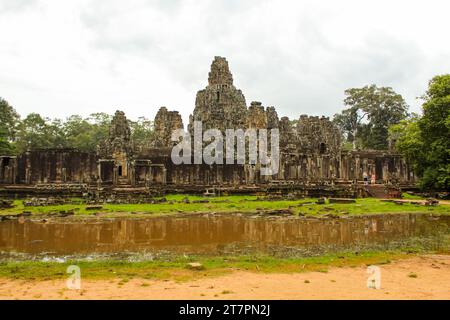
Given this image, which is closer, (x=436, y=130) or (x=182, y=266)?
(x=182, y=266)

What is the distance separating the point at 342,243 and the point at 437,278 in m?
4.64

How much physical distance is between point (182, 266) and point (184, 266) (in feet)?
0.19

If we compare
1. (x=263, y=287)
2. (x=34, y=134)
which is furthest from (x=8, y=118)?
(x=263, y=287)

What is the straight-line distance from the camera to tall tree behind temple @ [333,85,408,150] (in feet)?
205

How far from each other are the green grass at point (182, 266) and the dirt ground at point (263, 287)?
0.44 meters

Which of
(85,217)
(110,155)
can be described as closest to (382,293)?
(85,217)

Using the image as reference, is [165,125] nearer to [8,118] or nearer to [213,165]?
[213,165]

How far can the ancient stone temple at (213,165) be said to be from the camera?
32875 millimetres

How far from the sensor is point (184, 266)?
32.0 ft

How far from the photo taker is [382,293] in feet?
24.1

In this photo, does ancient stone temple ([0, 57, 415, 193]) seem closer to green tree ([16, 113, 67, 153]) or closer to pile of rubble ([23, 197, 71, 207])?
pile of rubble ([23, 197, 71, 207])

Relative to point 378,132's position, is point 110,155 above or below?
below

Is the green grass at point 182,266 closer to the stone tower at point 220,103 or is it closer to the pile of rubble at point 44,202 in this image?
the pile of rubble at point 44,202
